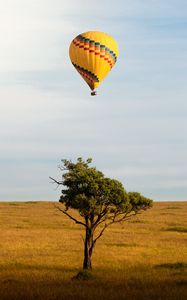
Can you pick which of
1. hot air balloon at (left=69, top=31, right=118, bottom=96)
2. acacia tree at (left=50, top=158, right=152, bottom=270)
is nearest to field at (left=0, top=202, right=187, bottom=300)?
acacia tree at (left=50, top=158, right=152, bottom=270)

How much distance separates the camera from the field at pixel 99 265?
23.6 m

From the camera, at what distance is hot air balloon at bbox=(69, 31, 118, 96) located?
153 feet

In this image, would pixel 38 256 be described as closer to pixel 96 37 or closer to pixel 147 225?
pixel 96 37

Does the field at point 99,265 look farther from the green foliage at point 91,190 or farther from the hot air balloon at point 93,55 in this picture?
the hot air balloon at point 93,55

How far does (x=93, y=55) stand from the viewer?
1826 inches

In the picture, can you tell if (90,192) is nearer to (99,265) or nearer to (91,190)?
(91,190)

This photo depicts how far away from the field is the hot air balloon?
1532 centimetres

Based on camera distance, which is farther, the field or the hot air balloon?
the hot air balloon

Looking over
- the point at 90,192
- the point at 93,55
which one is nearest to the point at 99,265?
the point at 90,192

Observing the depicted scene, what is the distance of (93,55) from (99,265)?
20074 mm

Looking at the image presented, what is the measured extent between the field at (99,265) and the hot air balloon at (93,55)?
15318mm

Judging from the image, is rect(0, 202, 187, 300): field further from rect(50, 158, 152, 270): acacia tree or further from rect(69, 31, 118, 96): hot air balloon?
A: rect(69, 31, 118, 96): hot air balloon

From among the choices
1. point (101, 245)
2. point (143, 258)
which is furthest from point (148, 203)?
point (101, 245)

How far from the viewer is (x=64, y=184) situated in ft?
105
